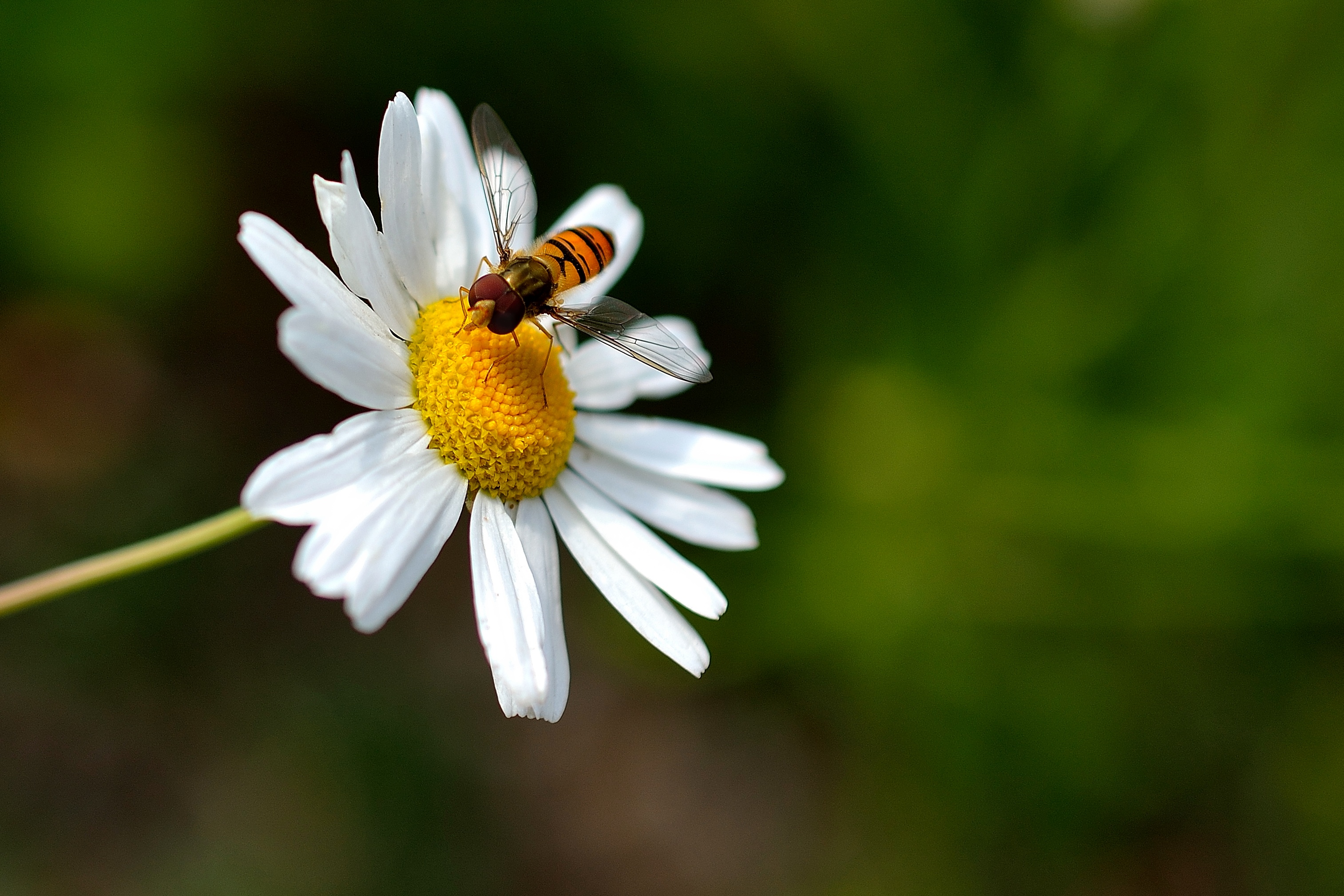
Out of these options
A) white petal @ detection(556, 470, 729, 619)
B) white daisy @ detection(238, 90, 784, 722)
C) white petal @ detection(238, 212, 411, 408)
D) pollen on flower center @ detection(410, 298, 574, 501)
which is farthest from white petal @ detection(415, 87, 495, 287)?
white petal @ detection(556, 470, 729, 619)

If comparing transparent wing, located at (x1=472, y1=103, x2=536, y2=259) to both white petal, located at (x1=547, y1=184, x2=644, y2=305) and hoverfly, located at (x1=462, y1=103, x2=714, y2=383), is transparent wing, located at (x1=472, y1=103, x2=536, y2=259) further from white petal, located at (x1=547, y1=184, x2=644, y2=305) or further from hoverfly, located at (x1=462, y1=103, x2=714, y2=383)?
white petal, located at (x1=547, y1=184, x2=644, y2=305)

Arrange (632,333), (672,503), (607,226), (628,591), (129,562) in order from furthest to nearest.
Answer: (607,226), (672,503), (632,333), (628,591), (129,562)

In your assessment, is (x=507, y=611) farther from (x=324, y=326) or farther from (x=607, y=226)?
(x=607, y=226)

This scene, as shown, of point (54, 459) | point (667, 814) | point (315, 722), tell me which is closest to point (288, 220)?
point (54, 459)

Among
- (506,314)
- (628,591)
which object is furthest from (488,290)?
(628,591)

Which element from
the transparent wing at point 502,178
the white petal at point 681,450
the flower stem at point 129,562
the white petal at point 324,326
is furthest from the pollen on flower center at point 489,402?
the flower stem at point 129,562

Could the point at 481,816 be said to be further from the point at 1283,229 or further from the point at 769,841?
the point at 1283,229
